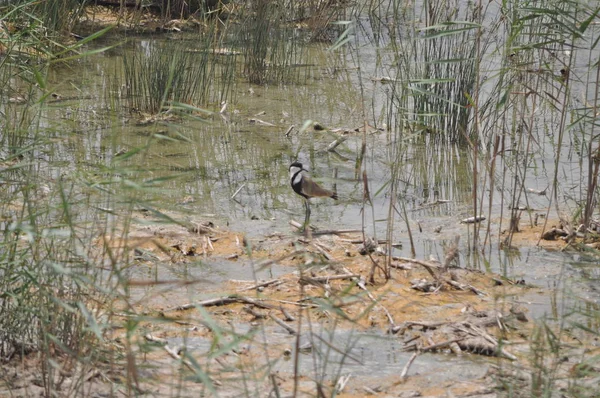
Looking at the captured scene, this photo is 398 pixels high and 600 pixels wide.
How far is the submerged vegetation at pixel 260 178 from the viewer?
3.57 meters

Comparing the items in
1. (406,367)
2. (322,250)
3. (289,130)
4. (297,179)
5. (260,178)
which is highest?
(289,130)

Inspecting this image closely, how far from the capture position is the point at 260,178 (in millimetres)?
7152

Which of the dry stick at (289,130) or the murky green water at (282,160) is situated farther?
the dry stick at (289,130)

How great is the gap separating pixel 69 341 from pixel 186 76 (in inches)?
197

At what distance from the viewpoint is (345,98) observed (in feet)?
30.7

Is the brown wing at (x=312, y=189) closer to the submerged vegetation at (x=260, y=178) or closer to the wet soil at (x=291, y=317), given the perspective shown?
the submerged vegetation at (x=260, y=178)

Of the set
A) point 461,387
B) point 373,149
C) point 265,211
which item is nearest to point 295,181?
point 265,211

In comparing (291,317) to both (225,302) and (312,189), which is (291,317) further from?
(312,189)

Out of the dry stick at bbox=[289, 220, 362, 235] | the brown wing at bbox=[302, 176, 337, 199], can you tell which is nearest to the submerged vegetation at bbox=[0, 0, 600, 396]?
the dry stick at bbox=[289, 220, 362, 235]

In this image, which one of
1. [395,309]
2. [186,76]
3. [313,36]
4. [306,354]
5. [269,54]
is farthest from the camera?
[313,36]

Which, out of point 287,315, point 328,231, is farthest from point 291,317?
point 328,231

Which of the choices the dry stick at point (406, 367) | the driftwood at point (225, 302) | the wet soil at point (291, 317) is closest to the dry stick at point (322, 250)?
the wet soil at point (291, 317)

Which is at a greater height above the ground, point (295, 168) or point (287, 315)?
point (295, 168)

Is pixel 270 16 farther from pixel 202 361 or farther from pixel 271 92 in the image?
pixel 202 361
